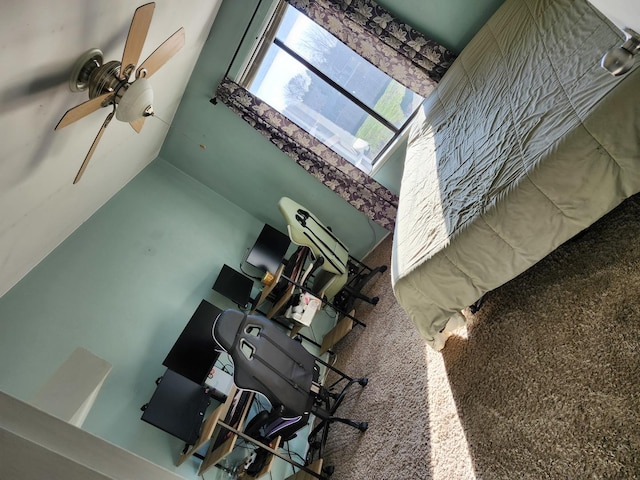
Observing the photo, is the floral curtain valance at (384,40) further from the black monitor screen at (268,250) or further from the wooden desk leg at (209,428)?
the wooden desk leg at (209,428)

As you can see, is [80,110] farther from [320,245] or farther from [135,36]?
[320,245]

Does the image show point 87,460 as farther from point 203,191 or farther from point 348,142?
point 203,191

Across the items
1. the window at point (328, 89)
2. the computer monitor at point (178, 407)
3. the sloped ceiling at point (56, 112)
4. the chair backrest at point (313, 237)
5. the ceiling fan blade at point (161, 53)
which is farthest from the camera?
the chair backrest at point (313, 237)

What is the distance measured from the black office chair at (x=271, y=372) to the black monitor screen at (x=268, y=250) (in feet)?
3.84

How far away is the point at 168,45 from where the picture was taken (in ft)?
5.28

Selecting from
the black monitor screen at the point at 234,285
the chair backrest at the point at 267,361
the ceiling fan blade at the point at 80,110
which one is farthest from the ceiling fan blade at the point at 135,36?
the black monitor screen at the point at 234,285

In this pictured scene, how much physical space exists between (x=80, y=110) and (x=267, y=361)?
1.53 meters

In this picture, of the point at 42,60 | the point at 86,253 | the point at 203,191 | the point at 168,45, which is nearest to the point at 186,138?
the point at 203,191

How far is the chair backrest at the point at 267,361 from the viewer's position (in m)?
2.07

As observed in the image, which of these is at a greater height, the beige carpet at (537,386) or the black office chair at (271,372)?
the beige carpet at (537,386)

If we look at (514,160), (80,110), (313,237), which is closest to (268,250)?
(313,237)

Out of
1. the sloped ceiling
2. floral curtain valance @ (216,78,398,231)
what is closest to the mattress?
floral curtain valance @ (216,78,398,231)

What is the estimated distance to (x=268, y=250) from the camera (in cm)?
361

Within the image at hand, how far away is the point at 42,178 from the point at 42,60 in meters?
0.77
